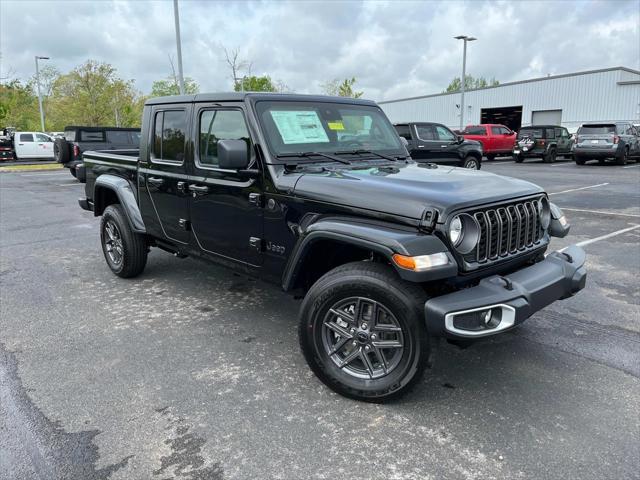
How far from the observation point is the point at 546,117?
37031mm

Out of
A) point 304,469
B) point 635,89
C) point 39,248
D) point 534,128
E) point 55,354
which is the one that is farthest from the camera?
point 635,89

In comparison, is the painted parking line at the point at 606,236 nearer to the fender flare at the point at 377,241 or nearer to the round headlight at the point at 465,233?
the round headlight at the point at 465,233

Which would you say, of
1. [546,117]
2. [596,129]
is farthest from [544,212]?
[546,117]

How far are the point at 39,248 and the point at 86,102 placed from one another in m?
31.1

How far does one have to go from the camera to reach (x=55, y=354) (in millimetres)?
3750

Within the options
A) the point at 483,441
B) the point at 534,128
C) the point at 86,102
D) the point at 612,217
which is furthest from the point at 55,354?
the point at 86,102

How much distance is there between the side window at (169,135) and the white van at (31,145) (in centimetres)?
2507

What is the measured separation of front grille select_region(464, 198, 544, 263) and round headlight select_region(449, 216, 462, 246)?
0.11 m

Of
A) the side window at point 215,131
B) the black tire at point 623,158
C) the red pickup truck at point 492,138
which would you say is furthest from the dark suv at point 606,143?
the side window at point 215,131

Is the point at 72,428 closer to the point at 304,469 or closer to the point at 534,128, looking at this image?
the point at 304,469

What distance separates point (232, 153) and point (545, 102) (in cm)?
3838

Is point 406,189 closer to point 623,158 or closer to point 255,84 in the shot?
point 623,158

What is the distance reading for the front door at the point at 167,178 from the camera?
14.2 feet

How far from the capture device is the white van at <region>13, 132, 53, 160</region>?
84.2 feet
